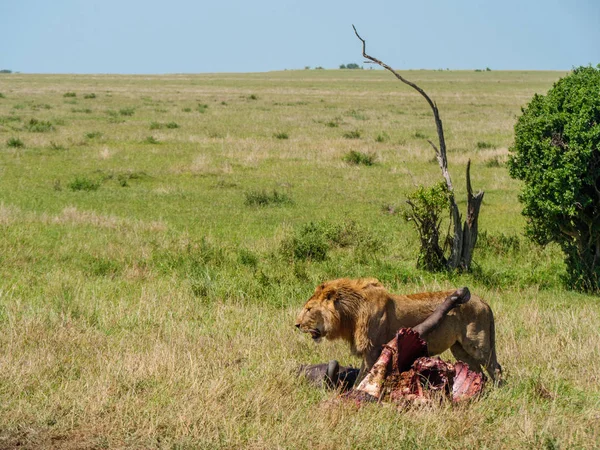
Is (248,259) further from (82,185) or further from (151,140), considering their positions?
(151,140)

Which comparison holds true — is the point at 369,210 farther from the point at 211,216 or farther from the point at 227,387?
the point at 227,387

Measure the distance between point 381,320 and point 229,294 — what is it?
4.22 metres

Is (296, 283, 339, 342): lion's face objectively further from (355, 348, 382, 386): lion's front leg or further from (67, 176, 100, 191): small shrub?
(67, 176, 100, 191): small shrub

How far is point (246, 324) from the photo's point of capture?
8008 millimetres

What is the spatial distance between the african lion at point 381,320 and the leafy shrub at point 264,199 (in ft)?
36.7

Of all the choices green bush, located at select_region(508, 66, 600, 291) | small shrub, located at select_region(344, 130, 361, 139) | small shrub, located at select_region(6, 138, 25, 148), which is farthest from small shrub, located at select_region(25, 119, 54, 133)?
green bush, located at select_region(508, 66, 600, 291)

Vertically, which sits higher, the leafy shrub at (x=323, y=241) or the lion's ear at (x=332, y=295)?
the lion's ear at (x=332, y=295)

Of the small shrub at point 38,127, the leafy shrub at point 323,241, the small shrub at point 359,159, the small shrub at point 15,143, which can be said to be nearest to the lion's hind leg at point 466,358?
the leafy shrub at point 323,241

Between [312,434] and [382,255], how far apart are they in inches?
310

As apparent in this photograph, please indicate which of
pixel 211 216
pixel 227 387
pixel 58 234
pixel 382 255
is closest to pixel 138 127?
pixel 211 216

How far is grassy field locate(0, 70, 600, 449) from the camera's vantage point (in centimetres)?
522

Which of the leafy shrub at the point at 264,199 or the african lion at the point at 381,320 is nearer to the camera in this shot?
the african lion at the point at 381,320

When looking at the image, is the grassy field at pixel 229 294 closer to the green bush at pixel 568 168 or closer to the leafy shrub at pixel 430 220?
the leafy shrub at pixel 430 220

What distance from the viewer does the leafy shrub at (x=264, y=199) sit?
1725cm
